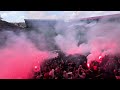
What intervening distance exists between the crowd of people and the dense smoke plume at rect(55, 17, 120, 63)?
0.12 m

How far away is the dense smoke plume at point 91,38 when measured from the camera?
2621 mm

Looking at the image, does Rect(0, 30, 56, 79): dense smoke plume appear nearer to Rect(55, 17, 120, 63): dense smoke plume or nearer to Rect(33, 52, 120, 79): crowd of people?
Rect(33, 52, 120, 79): crowd of people

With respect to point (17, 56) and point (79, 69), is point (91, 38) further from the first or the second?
point (17, 56)

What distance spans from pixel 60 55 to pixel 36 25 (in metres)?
0.56

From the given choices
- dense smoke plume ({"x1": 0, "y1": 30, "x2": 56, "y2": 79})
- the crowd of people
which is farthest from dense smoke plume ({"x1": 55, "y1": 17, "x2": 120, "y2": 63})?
dense smoke plume ({"x1": 0, "y1": 30, "x2": 56, "y2": 79})

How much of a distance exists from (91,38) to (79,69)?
0.49 metres

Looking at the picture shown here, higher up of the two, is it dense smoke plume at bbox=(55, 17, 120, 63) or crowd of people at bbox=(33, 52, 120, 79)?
dense smoke plume at bbox=(55, 17, 120, 63)

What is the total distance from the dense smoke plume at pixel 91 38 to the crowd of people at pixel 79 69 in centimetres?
12

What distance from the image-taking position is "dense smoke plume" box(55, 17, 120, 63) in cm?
262

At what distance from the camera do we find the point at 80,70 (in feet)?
8.45

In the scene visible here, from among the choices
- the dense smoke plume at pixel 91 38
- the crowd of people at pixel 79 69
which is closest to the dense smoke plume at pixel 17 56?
the crowd of people at pixel 79 69
